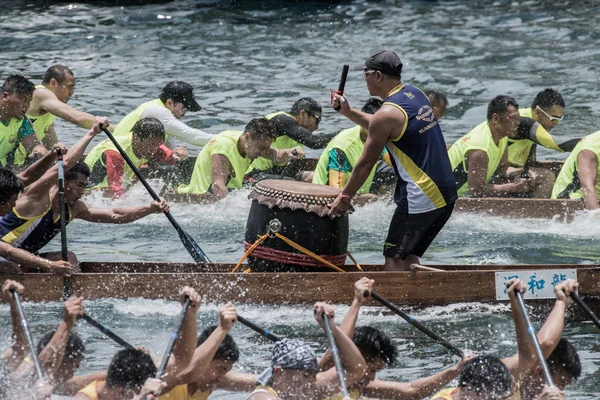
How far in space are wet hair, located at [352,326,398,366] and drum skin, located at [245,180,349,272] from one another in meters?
1.68

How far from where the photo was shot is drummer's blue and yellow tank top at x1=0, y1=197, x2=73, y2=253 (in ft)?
24.4

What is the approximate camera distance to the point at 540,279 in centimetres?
704

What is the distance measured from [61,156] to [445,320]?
9.23ft

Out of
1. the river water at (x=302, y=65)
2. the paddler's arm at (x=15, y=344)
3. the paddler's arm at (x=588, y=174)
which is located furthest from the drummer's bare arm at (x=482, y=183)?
the paddler's arm at (x=15, y=344)

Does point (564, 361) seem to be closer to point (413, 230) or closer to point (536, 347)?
point (536, 347)

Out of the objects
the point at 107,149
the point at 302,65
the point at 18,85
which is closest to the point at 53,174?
the point at 18,85

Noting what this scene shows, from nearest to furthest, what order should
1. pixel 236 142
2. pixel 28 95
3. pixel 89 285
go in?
pixel 89 285, pixel 28 95, pixel 236 142

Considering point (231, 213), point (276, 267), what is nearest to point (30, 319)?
point (276, 267)

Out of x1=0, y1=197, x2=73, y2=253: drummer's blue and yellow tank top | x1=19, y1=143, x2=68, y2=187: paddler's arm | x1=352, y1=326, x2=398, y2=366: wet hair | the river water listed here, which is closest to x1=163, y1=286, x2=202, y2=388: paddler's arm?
x1=352, y1=326, x2=398, y2=366: wet hair

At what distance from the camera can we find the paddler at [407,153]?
6.94 metres

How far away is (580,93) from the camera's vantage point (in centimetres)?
1703

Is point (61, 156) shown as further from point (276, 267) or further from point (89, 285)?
point (276, 267)

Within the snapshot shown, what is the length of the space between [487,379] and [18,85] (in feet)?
19.6

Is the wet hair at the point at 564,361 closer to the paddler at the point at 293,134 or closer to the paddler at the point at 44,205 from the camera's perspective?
the paddler at the point at 44,205
